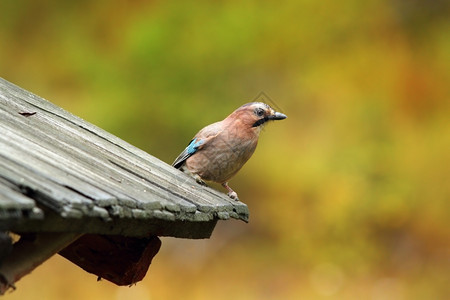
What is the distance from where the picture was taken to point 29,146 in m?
3.29

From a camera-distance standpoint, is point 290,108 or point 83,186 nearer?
point 83,186

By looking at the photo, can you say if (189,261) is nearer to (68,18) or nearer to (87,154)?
(68,18)

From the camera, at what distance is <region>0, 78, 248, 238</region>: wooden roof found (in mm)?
2670

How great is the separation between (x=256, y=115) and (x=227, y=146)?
28 centimetres

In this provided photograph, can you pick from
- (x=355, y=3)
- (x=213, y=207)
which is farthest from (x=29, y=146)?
(x=355, y=3)

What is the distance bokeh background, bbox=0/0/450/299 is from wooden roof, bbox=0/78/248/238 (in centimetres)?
716

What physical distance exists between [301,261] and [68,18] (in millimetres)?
4409

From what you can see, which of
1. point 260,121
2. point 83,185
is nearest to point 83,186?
point 83,185

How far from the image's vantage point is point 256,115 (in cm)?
560

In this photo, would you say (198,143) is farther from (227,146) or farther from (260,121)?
(260,121)

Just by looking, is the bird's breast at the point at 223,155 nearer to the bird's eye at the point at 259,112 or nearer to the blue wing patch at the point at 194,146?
the blue wing patch at the point at 194,146

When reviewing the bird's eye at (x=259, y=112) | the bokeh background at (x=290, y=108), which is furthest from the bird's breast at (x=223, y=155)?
the bokeh background at (x=290, y=108)

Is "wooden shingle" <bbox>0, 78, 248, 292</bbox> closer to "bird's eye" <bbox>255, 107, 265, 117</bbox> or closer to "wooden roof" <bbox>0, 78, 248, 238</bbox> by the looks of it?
"wooden roof" <bbox>0, 78, 248, 238</bbox>

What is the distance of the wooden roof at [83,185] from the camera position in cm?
267
